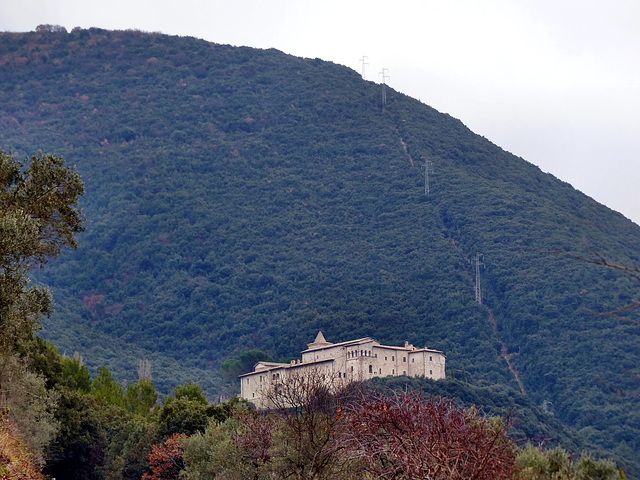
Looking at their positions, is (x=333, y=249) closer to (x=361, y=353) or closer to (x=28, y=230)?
(x=361, y=353)

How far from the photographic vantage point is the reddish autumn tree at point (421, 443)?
1725 cm

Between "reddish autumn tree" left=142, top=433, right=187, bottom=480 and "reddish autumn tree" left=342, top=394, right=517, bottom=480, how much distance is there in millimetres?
21560

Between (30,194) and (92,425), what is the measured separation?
90.6 ft

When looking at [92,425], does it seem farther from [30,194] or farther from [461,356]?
[461,356]

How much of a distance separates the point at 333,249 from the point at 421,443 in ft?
428

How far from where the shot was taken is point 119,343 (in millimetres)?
126812

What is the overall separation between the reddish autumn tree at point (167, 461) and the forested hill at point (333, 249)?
5142 centimetres

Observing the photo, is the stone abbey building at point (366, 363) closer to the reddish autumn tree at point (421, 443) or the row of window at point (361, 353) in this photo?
the row of window at point (361, 353)

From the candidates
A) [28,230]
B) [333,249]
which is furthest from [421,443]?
[333,249]

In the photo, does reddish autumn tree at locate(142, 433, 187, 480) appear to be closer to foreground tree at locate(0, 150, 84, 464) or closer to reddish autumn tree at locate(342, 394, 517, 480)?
foreground tree at locate(0, 150, 84, 464)

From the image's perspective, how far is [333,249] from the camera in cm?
14888

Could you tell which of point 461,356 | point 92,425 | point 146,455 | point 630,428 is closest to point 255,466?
point 146,455

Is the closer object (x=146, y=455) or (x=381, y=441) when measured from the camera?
(x=381, y=441)

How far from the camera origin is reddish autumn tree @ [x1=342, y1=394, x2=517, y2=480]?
17.2 metres
